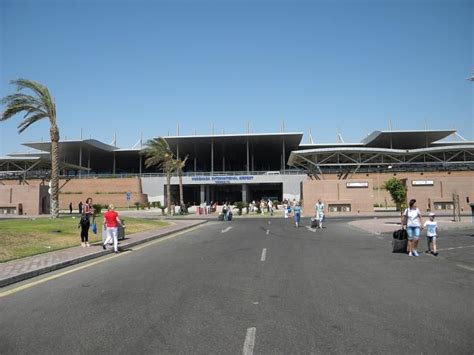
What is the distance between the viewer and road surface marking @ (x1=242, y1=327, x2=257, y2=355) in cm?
476

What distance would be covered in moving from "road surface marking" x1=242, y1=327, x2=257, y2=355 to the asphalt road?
0.01 m

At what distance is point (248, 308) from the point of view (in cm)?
664

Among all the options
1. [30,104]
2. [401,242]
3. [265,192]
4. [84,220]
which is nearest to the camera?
[401,242]

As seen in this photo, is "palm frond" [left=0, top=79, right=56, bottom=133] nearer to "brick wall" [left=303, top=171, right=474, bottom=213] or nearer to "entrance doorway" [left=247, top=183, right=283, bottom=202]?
"brick wall" [left=303, top=171, right=474, bottom=213]

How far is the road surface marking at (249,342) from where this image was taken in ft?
15.6

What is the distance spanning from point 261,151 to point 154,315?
83.6 meters

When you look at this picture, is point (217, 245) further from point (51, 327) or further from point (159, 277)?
point (51, 327)

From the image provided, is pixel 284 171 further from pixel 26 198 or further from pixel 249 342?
pixel 249 342

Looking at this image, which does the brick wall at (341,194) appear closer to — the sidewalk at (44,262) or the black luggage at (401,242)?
the black luggage at (401,242)

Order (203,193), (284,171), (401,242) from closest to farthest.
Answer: (401,242) → (284,171) → (203,193)

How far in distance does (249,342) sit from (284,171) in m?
69.6

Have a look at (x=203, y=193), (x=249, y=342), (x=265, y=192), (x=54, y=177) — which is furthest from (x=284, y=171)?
(x=249, y=342)

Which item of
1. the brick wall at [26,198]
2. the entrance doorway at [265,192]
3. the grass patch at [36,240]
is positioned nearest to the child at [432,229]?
the grass patch at [36,240]

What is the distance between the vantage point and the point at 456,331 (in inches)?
215
